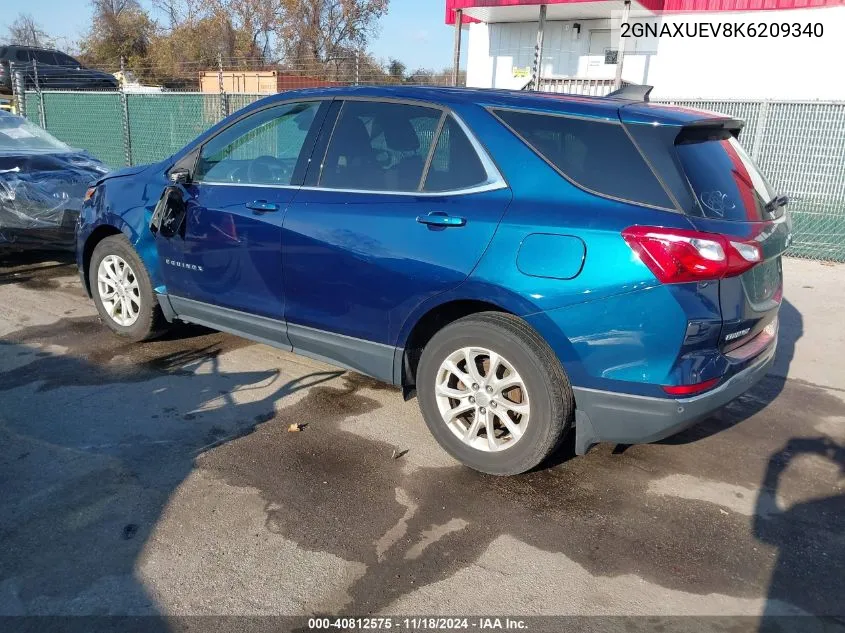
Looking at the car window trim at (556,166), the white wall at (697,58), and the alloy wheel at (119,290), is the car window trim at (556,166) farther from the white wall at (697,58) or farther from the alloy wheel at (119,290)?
the white wall at (697,58)

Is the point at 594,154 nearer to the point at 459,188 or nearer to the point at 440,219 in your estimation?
the point at 459,188

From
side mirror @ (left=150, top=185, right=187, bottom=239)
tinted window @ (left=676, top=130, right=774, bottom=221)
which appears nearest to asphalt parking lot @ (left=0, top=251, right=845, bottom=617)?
side mirror @ (left=150, top=185, right=187, bottom=239)

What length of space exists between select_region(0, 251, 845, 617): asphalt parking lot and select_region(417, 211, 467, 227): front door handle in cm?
125

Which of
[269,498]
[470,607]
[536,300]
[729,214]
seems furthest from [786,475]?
[269,498]

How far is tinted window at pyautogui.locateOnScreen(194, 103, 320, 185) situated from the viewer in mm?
4438

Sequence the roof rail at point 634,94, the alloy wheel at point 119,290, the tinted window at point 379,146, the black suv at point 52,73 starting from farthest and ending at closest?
the black suv at point 52,73
the alloy wheel at point 119,290
the roof rail at point 634,94
the tinted window at point 379,146

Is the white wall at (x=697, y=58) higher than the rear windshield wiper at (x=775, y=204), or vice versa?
the white wall at (x=697, y=58)

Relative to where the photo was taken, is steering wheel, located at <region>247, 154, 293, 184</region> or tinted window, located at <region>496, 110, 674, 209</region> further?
steering wheel, located at <region>247, 154, 293, 184</region>

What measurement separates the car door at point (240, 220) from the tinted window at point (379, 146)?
229 mm

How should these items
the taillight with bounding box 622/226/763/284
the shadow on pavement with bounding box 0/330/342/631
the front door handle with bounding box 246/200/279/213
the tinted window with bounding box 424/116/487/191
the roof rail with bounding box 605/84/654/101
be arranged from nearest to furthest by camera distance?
1. the shadow on pavement with bounding box 0/330/342/631
2. the taillight with bounding box 622/226/763/284
3. the tinted window with bounding box 424/116/487/191
4. the roof rail with bounding box 605/84/654/101
5. the front door handle with bounding box 246/200/279/213

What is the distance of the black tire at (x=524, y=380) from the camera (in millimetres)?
3369

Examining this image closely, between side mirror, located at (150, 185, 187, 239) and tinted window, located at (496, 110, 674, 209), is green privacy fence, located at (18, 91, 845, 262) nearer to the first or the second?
tinted window, located at (496, 110, 674, 209)

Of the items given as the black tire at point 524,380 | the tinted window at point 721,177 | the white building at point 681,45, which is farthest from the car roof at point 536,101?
the white building at point 681,45

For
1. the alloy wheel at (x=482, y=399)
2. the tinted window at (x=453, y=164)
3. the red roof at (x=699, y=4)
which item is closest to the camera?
the alloy wheel at (x=482, y=399)
